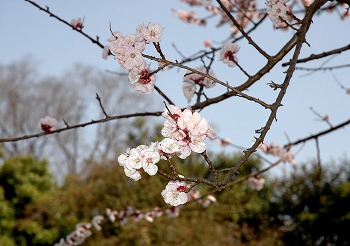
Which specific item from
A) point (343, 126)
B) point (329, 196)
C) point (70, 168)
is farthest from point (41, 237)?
point (70, 168)

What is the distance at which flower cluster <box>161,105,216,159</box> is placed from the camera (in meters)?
1.17

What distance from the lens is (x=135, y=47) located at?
1.36 metres

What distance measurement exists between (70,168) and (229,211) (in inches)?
442

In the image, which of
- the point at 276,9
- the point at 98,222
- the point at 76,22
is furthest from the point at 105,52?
the point at 98,222

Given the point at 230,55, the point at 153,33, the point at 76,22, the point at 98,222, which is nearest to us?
the point at 153,33

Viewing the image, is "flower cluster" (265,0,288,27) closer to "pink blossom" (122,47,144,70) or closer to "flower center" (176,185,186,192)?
"pink blossom" (122,47,144,70)

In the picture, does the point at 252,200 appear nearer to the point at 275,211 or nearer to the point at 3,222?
the point at 275,211

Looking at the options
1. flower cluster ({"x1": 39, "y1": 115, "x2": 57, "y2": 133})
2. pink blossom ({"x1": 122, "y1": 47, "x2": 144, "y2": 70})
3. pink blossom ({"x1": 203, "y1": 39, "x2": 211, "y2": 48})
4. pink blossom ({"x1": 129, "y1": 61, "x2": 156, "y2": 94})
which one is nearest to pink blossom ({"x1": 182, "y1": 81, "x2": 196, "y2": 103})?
pink blossom ({"x1": 129, "y1": 61, "x2": 156, "y2": 94})

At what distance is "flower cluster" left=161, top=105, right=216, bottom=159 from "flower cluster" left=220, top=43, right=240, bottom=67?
2.82 feet

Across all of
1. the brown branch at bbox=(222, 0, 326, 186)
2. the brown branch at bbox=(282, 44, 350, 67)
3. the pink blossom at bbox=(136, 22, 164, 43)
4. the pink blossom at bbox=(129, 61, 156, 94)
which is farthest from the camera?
the brown branch at bbox=(282, 44, 350, 67)

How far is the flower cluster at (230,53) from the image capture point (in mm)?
1975

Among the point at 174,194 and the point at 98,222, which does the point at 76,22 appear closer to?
the point at 174,194

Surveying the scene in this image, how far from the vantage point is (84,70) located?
19297 millimetres

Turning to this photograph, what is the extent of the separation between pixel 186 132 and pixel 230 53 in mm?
898
